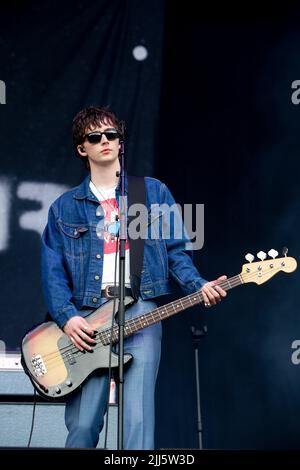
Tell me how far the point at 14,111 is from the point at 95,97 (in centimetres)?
64

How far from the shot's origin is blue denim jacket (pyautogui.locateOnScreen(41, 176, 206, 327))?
403 centimetres

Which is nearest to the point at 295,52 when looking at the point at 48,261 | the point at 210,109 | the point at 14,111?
the point at 210,109

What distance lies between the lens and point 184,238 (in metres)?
4.27

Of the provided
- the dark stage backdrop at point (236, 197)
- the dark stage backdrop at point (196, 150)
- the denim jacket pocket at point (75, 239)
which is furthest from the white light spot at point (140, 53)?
the denim jacket pocket at point (75, 239)

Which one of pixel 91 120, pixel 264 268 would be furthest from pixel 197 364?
pixel 91 120

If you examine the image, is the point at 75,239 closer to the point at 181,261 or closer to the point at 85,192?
the point at 85,192

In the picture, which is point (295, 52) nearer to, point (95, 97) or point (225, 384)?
point (95, 97)

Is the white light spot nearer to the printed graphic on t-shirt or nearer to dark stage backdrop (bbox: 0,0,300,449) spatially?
dark stage backdrop (bbox: 0,0,300,449)

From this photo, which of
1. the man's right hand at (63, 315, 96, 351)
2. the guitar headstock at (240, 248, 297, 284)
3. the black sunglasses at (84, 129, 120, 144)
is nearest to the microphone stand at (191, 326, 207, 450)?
the guitar headstock at (240, 248, 297, 284)

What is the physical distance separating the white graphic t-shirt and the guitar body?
154 mm

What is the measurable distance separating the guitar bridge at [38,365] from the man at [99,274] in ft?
0.68

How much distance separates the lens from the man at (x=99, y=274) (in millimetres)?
3814

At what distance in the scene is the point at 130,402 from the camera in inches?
150

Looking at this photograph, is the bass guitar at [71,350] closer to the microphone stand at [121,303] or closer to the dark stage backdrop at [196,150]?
the microphone stand at [121,303]
